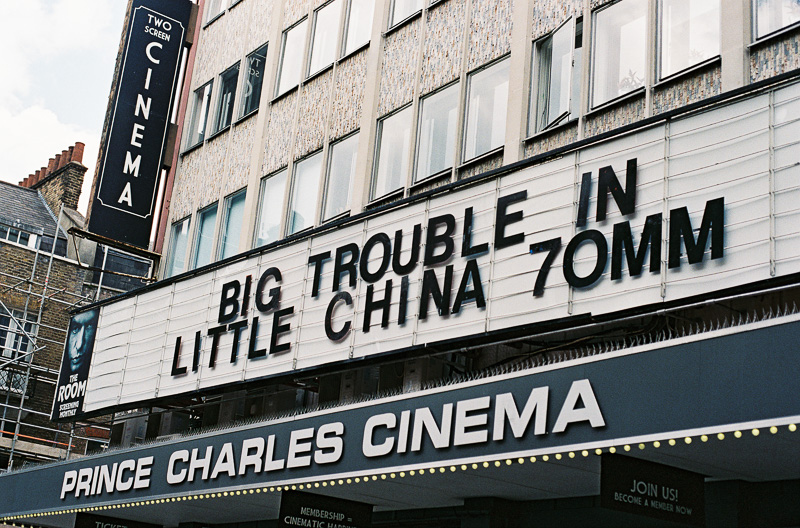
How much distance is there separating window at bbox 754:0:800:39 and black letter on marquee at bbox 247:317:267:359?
27.9 feet

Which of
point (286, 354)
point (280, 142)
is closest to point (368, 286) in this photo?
point (286, 354)

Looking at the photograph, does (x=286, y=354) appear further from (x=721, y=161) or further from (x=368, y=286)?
(x=721, y=161)

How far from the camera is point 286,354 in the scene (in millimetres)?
15492

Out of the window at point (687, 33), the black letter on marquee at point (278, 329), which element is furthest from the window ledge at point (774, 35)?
the black letter on marquee at point (278, 329)

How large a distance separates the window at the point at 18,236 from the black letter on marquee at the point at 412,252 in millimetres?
25235

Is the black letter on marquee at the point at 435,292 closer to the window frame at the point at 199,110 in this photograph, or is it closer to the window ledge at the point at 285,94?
the window ledge at the point at 285,94

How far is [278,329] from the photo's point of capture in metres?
15.8

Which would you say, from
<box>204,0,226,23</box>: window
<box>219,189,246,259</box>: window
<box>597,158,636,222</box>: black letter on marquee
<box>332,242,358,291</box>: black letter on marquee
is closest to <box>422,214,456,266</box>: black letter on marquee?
<box>332,242,358,291</box>: black letter on marquee

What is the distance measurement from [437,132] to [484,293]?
482 cm

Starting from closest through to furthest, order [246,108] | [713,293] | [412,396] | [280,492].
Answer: [713,293] < [412,396] < [280,492] < [246,108]

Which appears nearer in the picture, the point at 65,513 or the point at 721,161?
the point at 721,161

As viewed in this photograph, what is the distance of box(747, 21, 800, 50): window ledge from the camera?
38.1ft

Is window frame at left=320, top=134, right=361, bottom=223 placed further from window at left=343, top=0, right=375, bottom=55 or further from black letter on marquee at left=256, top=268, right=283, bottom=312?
black letter on marquee at left=256, top=268, right=283, bottom=312

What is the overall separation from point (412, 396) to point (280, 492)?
120 inches
